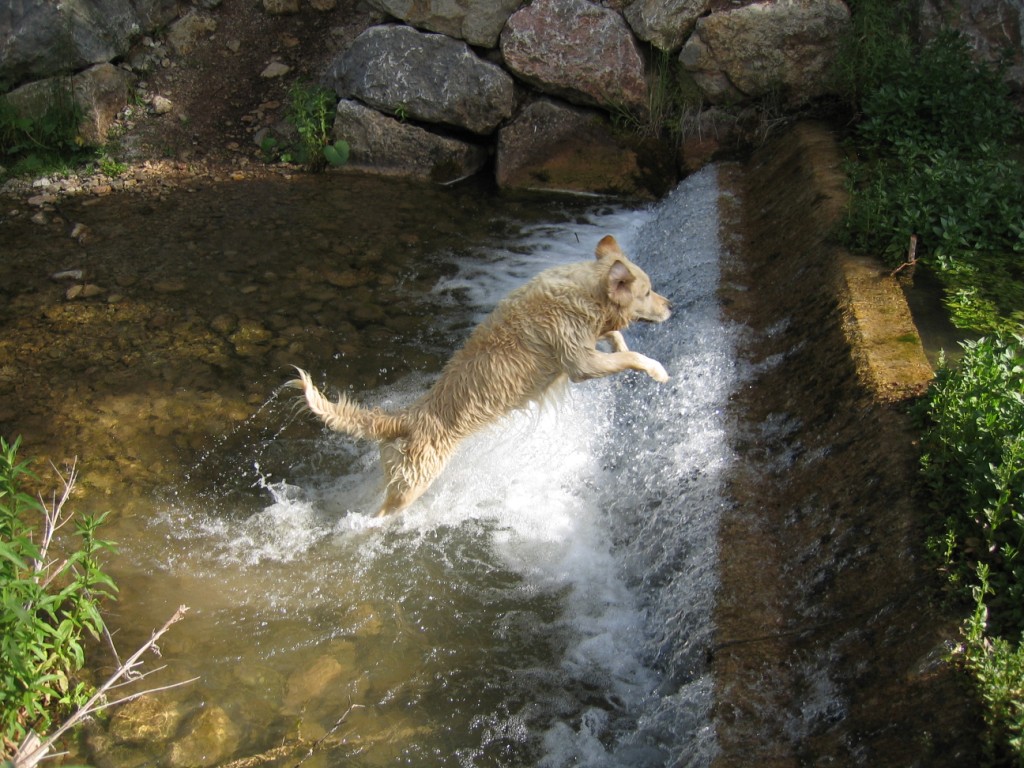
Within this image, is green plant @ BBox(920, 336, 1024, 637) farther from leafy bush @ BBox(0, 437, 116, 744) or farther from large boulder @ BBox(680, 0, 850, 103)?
large boulder @ BBox(680, 0, 850, 103)

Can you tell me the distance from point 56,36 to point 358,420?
24.5ft

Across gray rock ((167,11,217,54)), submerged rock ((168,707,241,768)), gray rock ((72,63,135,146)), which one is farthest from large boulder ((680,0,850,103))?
submerged rock ((168,707,241,768))

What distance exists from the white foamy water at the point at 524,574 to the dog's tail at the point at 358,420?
67cm

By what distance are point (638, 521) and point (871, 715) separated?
6.50 feet

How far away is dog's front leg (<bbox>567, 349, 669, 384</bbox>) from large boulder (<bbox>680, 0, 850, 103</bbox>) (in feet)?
16.9

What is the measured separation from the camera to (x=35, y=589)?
363 centimetres

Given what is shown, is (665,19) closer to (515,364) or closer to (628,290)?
(628,290)

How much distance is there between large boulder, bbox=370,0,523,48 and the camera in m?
9.58

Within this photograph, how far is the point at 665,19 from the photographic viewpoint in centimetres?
917

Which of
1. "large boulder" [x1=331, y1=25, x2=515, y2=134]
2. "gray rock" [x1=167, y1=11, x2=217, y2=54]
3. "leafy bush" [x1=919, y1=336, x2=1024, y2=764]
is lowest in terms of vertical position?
"leafy bush" [x1=919, y1=336, x2=1024, y2=764]

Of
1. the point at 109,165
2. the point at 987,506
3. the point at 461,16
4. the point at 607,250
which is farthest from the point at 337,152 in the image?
the point at 987,506

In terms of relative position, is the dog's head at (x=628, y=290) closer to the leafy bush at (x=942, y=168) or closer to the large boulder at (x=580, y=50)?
the leafy bush at (x=942, y=168)

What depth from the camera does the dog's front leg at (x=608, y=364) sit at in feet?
17.0

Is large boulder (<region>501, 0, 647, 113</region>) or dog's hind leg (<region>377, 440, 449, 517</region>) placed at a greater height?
large boulder (<region>501, 0, 647, 113</region>)
